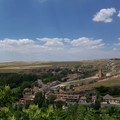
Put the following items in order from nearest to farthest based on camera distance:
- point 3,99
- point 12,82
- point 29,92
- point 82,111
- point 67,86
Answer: point 3,99 < point 82,111 < point 29,92 < point 67,86 < point 12,82

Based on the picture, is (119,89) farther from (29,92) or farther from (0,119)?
(0,119)

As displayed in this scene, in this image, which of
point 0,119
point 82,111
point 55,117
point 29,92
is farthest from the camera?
point 29,92

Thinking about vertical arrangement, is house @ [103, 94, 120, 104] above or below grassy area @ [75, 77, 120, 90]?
below

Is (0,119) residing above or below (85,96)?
above

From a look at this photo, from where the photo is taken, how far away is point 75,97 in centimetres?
9525

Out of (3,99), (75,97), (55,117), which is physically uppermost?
(3,99)

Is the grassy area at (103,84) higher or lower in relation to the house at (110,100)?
higher

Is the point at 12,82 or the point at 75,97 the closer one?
the point at 75,97

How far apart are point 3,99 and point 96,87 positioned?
87414 millimetres

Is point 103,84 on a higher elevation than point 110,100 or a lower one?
higher

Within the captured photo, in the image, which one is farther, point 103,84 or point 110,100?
point 103,84

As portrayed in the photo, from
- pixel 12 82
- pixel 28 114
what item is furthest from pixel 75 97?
pixel 28 114

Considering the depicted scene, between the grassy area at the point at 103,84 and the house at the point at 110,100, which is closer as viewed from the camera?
the house at the point at 110,100

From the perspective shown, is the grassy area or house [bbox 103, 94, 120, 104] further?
the grassy area
